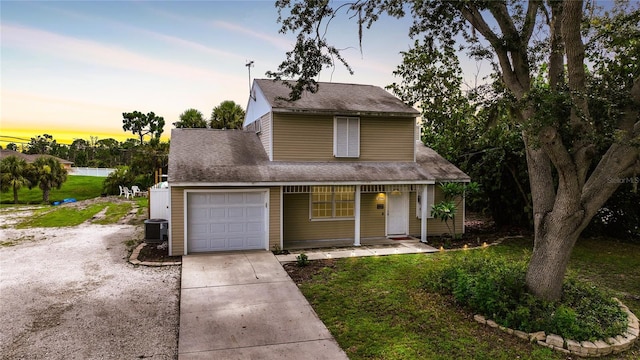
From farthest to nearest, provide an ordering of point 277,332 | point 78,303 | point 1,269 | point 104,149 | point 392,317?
point 104,149 → point 1,269 → point 78,303 → point 392,317 → point 277,332

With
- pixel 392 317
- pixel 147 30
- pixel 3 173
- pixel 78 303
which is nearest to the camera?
pixel 392 317

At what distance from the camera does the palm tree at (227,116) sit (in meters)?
26.3

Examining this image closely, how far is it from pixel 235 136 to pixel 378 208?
20.0 ft

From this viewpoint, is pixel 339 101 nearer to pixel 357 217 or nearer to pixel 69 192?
pixel 357 217

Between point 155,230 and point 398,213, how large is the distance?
869 centimetres

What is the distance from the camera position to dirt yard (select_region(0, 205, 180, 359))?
18.4 ft

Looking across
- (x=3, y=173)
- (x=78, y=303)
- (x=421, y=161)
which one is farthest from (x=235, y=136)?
(x=3, y=173)

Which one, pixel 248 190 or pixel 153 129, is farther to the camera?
pixel 153 129

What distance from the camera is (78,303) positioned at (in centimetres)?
737

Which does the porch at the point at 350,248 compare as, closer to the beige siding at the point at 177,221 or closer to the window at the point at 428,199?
the window at the point at 428,199

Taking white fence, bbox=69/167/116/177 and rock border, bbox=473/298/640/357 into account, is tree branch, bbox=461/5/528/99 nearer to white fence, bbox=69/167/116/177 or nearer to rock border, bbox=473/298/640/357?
rock border, bbox=473/298/640/357

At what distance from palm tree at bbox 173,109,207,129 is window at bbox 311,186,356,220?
17.9 m

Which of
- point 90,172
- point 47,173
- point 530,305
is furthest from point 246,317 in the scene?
point 90,172

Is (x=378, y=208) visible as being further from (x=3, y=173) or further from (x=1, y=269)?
(x=3, y=173)
